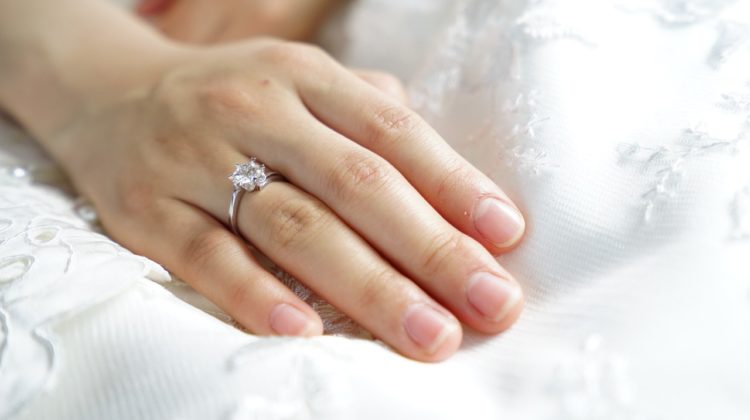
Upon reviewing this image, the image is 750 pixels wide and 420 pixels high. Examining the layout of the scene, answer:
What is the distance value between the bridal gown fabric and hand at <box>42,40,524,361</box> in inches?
1.1

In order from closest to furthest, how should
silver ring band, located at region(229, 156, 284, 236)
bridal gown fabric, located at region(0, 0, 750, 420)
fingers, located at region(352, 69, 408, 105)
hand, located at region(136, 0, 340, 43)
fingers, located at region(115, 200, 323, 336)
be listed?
bridal gown fabric, located at region(0, 0, 750, 420) < fingers, located at region(115, 200, 323, 336) < silver ring band, located at region(229, 156, 284, 236) < fingers, located at region(352, 69, 408, 105) < hand, located at region(136, 0, 340, 43)

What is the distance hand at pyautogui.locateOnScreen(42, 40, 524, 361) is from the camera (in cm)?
56

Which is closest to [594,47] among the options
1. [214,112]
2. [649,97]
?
[649,97]

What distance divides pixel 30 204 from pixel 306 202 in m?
0.30

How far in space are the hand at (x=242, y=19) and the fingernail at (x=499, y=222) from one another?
68 cm

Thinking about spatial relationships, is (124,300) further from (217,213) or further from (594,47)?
(594,47)

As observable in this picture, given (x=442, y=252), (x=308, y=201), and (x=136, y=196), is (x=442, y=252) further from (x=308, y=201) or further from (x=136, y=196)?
(x=136, y=196)

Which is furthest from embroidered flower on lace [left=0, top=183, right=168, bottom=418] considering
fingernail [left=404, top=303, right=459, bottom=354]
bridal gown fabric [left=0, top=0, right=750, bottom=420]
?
fingernail [left=404, top=303, right=459, bottom=354]

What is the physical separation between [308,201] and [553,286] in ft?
0.74

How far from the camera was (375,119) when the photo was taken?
26.9 inches

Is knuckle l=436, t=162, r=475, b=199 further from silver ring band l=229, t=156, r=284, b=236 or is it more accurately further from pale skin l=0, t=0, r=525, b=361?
silver ring band l=229, t=156, r=284, b=236

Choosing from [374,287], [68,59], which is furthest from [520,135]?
[68,59]

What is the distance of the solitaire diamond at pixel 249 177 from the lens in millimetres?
667

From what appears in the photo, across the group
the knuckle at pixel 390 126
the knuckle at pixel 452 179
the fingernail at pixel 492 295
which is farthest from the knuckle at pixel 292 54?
the fingernail at pixel 492 295
